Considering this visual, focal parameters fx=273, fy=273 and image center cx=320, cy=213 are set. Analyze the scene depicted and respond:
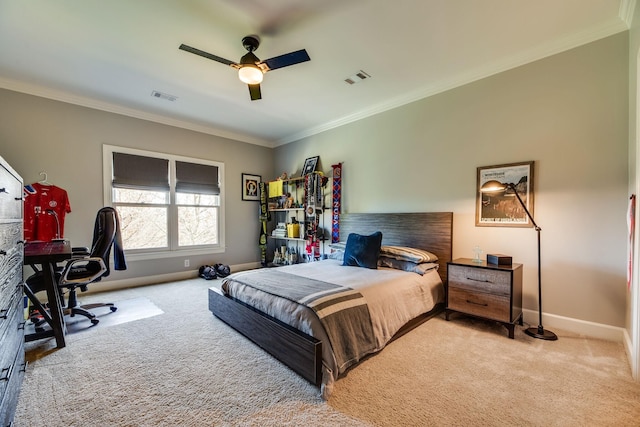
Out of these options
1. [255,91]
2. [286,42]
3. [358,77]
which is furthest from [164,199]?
[358,77]

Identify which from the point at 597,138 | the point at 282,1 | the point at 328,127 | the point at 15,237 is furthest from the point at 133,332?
the point at 597,138

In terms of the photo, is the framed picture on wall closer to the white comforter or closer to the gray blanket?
the white comforter

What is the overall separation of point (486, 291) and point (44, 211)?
17.4 feet

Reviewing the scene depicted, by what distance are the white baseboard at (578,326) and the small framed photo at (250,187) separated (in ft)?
16.0

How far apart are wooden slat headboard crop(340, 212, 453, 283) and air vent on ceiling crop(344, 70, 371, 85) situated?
5.97 ft

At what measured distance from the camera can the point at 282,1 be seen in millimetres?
2121

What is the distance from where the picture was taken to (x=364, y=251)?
3311mm

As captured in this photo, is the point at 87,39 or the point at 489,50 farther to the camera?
the point at 489,50

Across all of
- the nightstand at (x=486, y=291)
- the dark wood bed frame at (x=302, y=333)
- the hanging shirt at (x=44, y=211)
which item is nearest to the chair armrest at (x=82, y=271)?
the hanging shirt at (x=44, y=211)

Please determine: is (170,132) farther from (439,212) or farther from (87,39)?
(439,212)

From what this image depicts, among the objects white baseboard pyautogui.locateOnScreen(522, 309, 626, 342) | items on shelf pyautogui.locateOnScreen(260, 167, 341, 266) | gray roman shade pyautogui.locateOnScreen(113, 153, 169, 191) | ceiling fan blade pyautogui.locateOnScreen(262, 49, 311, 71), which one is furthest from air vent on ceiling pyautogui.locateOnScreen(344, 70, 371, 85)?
gray roman shade pyautogui.locateOnScreen(113, 153, 169, 191)

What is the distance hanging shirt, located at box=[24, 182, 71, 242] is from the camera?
342 centimetres

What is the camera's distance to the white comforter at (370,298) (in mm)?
1886

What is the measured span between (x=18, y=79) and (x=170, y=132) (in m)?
1.79
